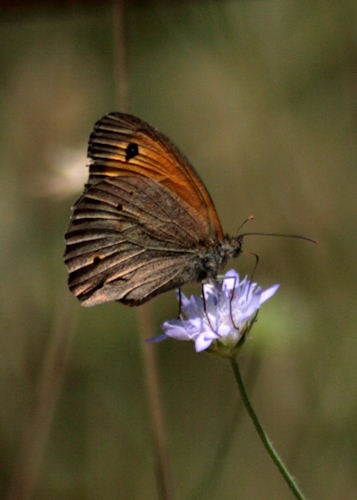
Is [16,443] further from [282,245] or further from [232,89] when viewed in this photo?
[232,89]

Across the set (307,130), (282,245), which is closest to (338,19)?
(307,130)

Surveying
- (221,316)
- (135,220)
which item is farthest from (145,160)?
(221,316)

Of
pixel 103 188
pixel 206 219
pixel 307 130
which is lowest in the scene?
pixel 206 219

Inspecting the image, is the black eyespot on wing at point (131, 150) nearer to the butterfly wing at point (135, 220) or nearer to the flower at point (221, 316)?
the butterfly wing at point (135, 220)

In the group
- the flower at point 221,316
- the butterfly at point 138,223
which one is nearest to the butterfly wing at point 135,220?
the butterfly at point 138,223

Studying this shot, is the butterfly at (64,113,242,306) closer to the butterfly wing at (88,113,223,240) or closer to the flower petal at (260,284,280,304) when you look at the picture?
the butterfly wing at (88,113,223,240)
